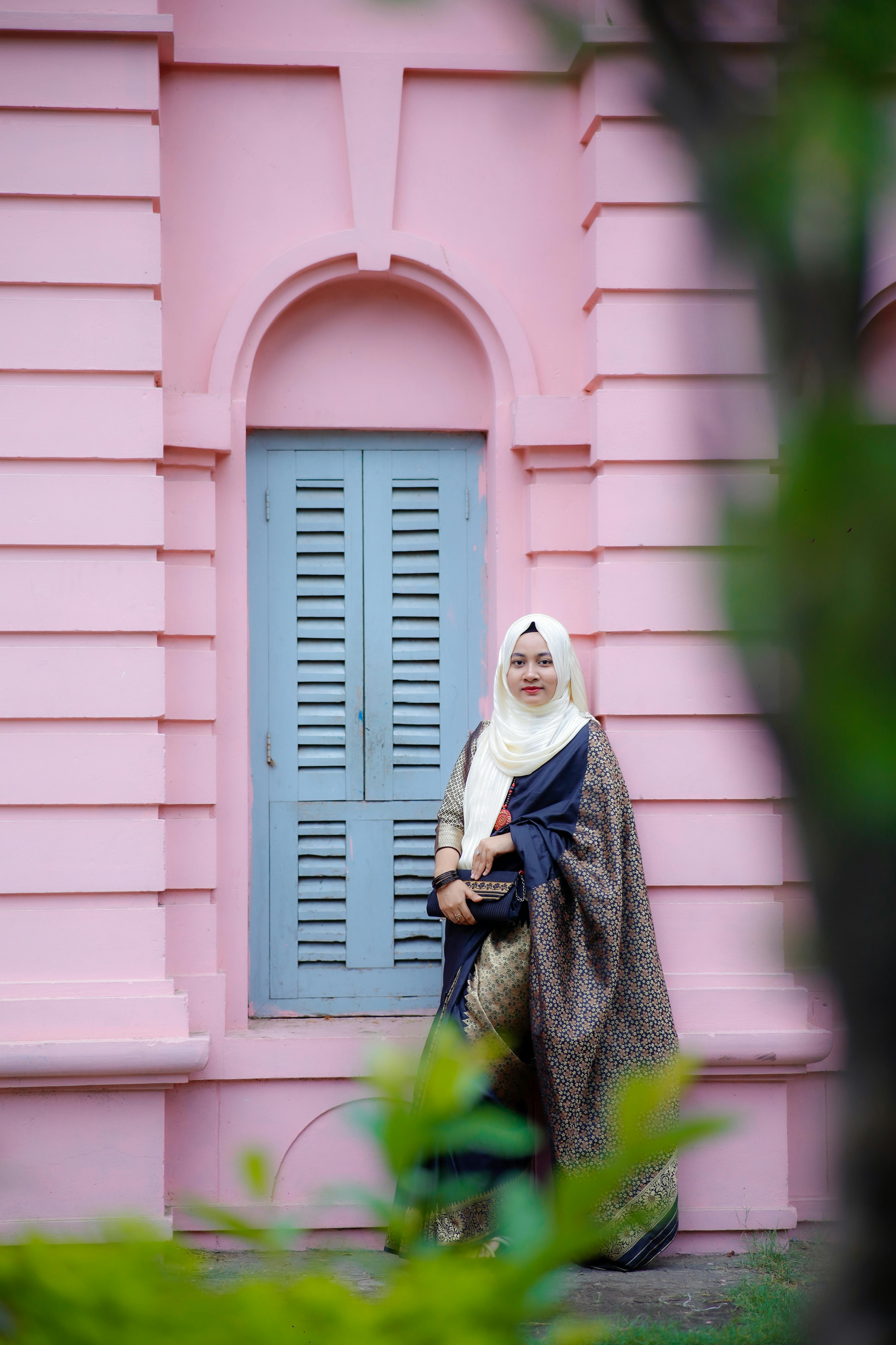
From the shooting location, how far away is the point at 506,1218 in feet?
2.72

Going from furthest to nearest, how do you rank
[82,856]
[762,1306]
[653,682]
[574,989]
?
[653,682] < [82,856] < [574,989] < [762,1306]

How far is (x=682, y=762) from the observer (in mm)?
4090

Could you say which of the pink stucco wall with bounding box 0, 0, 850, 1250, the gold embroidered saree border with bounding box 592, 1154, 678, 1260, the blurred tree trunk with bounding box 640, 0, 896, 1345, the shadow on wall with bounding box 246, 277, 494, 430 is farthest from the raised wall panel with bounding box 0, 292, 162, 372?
the blurred tree trunk with bounding box 640, 0, 896, 1345

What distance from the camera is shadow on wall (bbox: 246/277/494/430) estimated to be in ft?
14.5

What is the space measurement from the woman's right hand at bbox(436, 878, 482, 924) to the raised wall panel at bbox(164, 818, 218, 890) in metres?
0.84

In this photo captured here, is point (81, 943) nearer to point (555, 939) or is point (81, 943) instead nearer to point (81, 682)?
point (81, 682)

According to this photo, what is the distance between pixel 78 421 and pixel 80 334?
0.95 feet

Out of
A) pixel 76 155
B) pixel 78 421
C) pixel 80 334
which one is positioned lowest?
pixel 78 421

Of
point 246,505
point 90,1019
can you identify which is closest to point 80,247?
point 246,505

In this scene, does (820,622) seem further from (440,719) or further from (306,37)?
(306,37)

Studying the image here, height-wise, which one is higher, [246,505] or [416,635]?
[246,505]

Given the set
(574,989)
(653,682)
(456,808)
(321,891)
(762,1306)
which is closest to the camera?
(762,1306)

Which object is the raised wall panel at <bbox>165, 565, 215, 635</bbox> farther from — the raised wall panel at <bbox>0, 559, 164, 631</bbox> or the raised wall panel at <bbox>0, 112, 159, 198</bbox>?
the raised wall panel at <bbox>0, 112, 159, 198</bbox>

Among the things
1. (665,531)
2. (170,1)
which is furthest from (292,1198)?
(170,1)
